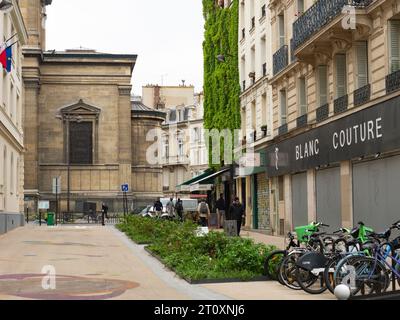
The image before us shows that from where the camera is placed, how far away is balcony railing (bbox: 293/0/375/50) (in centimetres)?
2042

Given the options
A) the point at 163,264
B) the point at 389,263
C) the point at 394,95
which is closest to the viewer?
the point at 389,263

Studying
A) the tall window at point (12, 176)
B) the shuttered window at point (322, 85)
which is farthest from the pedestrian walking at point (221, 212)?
the shuttered window at point (322, 85)

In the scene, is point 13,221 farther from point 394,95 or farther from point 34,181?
point 394,95

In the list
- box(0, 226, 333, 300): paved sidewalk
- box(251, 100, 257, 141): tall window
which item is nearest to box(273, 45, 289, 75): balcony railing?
box(251, 100, 257, 141): tall window

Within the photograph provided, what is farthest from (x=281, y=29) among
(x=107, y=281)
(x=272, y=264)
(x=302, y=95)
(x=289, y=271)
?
(x=289, y=271)

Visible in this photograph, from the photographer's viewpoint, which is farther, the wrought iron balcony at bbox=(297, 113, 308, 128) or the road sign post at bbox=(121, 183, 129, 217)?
the road sign post at bbox=(121, 183, 129, 217)

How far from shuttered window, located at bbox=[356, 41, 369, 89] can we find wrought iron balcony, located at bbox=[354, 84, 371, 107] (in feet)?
1.10

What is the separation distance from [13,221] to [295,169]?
685 inches

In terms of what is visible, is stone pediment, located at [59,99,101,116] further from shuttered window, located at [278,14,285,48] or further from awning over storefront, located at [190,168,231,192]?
shuttered window, located at [278,14,285,48]

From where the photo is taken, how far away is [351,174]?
21.7 m

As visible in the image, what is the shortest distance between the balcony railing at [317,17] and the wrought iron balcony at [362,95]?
2263 millimetres

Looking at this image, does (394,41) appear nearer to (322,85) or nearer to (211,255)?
(322,85)

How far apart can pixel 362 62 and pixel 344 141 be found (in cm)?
243
